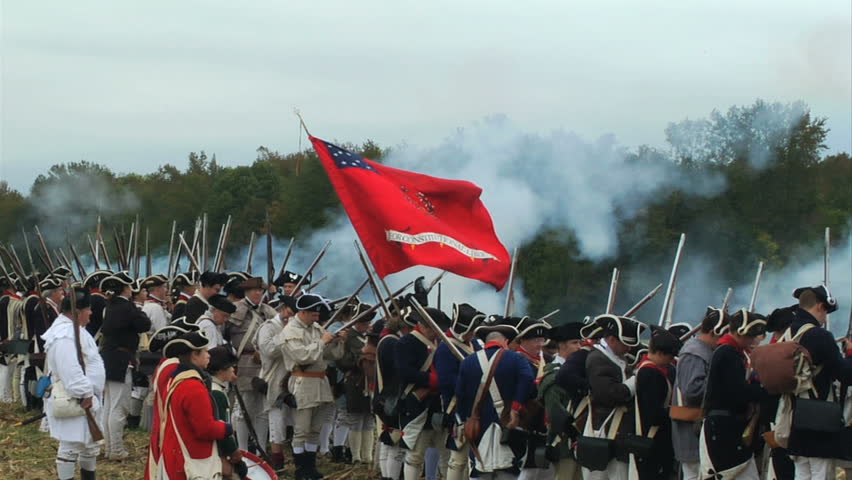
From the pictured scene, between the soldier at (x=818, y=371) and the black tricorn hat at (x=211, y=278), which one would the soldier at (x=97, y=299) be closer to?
the black tricorn hat at (x=211, y=278)

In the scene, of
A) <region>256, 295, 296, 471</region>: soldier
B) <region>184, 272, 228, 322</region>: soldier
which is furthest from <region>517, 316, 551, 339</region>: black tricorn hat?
<region>184, 272, 228, 322</region>: soldier

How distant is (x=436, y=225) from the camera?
11008 millimetres

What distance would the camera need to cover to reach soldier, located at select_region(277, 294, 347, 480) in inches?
493

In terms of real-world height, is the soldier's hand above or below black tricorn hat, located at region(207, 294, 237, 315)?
below

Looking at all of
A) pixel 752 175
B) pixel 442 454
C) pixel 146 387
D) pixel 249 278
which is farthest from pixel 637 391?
pixel 752 175

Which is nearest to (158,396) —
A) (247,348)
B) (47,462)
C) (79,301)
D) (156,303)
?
(79,301)

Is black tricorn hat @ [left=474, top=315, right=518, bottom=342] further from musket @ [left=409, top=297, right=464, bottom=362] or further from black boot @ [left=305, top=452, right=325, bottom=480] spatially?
black boot @ [left=305, top=452, right=325, bottom=480]

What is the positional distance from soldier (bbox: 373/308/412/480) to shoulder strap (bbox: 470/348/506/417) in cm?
176

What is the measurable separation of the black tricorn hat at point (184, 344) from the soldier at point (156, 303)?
21.9ft

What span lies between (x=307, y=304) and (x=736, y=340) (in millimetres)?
5102

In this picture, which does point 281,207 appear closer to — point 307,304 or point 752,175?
point 752,175

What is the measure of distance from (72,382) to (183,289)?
5.73m

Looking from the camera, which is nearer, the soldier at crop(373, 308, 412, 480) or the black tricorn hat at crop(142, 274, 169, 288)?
the soldier at crop(373, 308, 412, 480)

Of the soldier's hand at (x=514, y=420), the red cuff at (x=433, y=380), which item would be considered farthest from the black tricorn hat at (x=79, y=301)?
the soldier's hand at (x=514, y=420)
